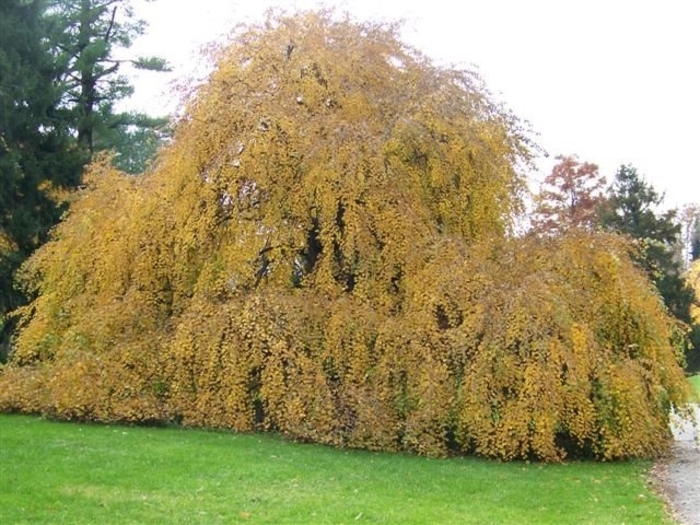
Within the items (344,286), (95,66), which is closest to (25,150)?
(95,66)

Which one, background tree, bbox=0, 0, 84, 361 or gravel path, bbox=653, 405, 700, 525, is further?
background tree, bbox=0, 0, 84, 361

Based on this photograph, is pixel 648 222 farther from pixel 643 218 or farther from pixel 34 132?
pixel 34 132

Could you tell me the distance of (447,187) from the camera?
41.1ft

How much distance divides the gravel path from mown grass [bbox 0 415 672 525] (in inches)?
8.3

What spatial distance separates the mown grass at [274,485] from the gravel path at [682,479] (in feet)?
0.69

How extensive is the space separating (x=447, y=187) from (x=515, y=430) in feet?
14.8

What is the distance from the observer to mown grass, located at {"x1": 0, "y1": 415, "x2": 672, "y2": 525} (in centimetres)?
651

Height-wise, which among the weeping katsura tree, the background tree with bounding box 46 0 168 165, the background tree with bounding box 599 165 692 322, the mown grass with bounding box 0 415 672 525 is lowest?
the mown grass with bounding box 0 415 672 525

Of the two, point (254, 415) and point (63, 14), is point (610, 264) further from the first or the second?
point (63, 14)

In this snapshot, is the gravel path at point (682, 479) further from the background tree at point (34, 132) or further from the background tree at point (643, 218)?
the background tree at point (643, 218)

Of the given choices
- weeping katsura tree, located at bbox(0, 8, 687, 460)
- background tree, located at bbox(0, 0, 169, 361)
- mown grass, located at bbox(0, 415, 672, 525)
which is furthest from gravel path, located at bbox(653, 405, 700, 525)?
background tree, located at bbox(0, 0, 169, 361)

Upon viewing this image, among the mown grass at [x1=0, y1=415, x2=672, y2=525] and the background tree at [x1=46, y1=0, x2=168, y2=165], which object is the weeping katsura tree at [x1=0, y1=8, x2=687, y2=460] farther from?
the background tree at [x1=46, y1=0, x2=168, y2=165]

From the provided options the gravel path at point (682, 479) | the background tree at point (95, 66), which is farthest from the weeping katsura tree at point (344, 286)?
the background tree at point (95, 66)

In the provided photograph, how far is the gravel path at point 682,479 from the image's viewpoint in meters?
7.35
